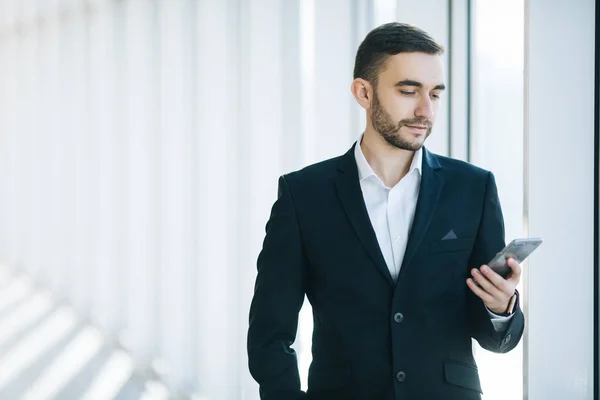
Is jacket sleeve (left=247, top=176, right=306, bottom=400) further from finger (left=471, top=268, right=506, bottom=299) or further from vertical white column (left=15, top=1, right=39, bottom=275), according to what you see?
vertical white column (left=15, top=1, right=39, bottom=275)

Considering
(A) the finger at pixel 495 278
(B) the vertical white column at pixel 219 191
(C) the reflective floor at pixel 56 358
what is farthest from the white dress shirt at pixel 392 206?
(C) the reflective floor at pixel 56 358

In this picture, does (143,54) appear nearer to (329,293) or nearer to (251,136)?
(251,136)

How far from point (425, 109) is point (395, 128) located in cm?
8

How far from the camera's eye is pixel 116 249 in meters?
4.39

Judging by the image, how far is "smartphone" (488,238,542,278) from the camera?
1259mm

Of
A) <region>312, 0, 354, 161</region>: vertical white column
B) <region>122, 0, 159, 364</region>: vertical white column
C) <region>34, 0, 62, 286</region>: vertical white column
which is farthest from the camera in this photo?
<region>34, 0, 62, 286</region>: vertical white column

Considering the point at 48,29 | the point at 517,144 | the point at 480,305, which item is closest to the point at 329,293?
the point at 480,305

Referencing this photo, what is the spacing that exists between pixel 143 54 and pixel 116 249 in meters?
1.33

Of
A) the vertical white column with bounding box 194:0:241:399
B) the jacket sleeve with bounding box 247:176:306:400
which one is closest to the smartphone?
the jacket sleeve with bounding box 247:176:306:400

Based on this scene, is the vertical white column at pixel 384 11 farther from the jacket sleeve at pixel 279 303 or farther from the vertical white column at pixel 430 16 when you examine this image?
the jacket sleeve at pixel 279 303

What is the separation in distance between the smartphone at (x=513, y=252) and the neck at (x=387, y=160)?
0.36 m

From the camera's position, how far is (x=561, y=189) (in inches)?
83.1

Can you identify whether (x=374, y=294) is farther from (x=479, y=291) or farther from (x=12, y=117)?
(x=12, y=117)

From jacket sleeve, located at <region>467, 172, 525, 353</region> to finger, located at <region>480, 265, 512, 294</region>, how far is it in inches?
5.2
